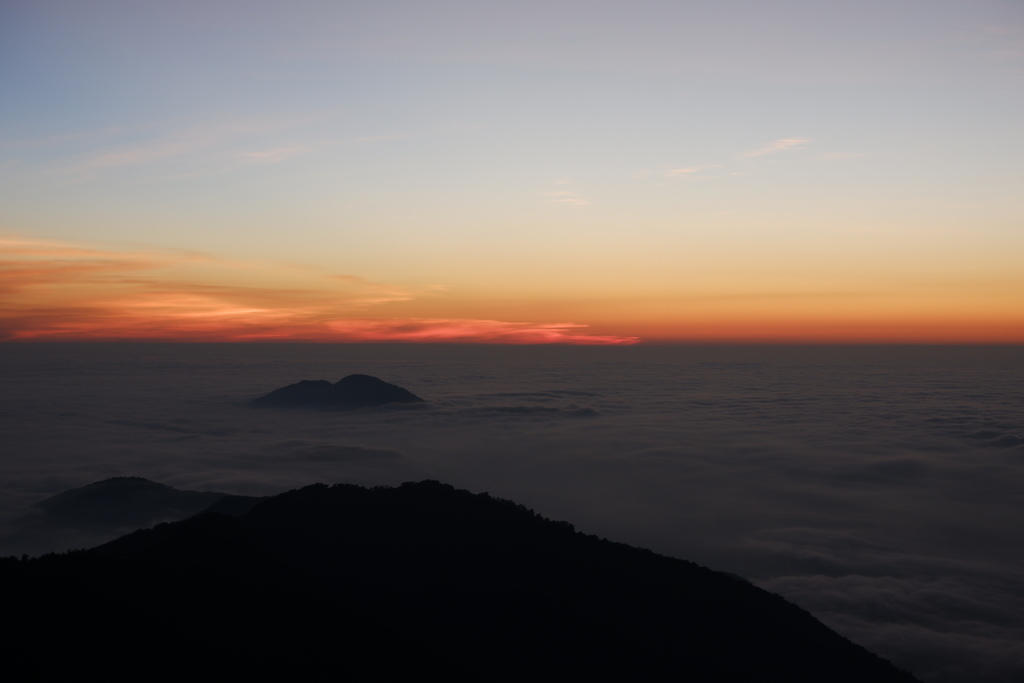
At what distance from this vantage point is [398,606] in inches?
448

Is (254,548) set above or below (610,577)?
above

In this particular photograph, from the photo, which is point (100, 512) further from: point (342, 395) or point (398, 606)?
point (342, 395)

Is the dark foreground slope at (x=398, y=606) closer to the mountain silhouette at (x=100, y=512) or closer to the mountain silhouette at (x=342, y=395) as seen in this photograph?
the mountain silhouette at (x=100, y=512)

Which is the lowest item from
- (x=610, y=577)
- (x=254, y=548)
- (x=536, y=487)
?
(x=536, y=487)

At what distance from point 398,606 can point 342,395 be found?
81920 millimetres

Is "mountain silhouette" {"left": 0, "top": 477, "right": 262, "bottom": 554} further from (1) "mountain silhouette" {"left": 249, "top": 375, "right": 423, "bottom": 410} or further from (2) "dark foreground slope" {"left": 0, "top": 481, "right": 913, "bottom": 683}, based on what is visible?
(1) "mountain silhouette" {"left": 249, "top": 375, "right": 423, "bottom": 410}

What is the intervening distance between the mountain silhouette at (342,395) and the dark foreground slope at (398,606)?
74.8 metres


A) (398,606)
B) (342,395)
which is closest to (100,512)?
(398,606)

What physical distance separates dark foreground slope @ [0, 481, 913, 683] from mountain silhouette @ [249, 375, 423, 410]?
245 ft

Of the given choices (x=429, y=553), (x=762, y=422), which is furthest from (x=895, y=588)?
(x=762, y=422)

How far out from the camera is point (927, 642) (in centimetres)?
1786

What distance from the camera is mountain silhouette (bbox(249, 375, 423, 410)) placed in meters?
88.4

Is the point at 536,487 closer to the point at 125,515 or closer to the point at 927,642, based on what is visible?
the point at 125,515

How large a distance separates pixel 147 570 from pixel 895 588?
2471 centimetres
